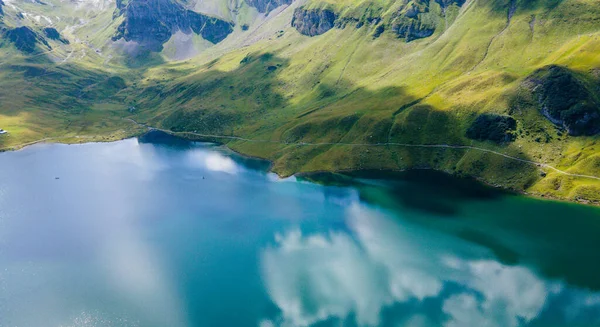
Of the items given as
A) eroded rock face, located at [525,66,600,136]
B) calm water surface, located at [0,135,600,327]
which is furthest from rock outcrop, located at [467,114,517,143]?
calm water surface, located at [0,135,600,327]

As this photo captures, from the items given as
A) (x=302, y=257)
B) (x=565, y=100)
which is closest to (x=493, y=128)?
(x=565, y=100)

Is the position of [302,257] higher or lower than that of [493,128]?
lower

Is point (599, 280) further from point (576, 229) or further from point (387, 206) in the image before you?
point (387, 206)

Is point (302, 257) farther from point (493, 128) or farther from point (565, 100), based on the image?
point (565, 100)

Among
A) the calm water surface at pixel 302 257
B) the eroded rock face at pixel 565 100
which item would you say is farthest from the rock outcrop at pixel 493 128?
the calm water surface at pixel 302 257

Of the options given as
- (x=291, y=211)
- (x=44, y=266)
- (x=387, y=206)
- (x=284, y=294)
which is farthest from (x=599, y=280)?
(x=44, y=266)

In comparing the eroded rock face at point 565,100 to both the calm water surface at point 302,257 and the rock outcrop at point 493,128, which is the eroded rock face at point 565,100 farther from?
the calm water surface at point 302,257

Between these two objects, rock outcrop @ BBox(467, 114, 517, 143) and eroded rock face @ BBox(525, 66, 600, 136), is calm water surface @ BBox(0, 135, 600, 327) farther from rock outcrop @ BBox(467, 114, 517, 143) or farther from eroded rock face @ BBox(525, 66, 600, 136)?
eroded rock face @ BBox(525, 66, 600, 136)
